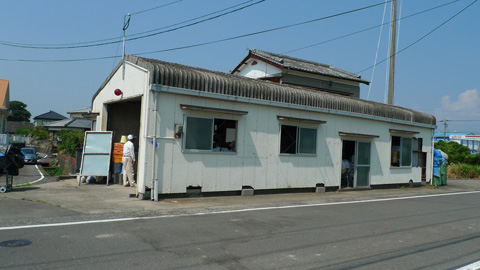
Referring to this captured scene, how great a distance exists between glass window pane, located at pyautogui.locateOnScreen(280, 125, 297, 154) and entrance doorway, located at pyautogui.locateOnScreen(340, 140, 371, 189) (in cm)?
336

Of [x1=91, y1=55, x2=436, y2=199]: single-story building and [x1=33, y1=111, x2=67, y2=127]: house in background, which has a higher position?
[x1=33, y1=111, x2=67, y2=127]: house in background

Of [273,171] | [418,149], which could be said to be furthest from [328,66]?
[273,171]

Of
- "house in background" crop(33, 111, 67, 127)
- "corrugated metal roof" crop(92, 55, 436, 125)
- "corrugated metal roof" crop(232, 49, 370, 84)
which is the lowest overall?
"corrugated metal roof" crop(92, 55, 436, 125)

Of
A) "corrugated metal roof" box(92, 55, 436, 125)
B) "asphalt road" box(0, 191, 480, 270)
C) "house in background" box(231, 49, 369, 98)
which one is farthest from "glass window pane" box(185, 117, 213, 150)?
"house in background" box(231, 49, 369, 98)

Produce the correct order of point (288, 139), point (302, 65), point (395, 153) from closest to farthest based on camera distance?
point (288, 139) → point (395, 153) → point (302, 65)

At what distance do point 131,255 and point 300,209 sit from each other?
6055mm

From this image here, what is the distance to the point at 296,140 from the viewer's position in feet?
46.9

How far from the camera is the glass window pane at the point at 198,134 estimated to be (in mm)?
11555

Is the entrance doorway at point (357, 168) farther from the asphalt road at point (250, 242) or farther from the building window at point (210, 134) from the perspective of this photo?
the asphalt road at point (250, 242)

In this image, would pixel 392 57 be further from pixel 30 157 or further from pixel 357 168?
pixel 30 157

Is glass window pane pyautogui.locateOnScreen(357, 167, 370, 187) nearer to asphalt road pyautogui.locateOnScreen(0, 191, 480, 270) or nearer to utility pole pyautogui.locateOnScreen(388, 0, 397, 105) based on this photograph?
asphalt road pyautogui.locateOnScreen(0, 191, 480, 270)

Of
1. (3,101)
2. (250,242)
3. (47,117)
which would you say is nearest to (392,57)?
(250,242)

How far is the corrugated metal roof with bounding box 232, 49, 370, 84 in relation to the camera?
951 inches

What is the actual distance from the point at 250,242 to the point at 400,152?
14.2 m
